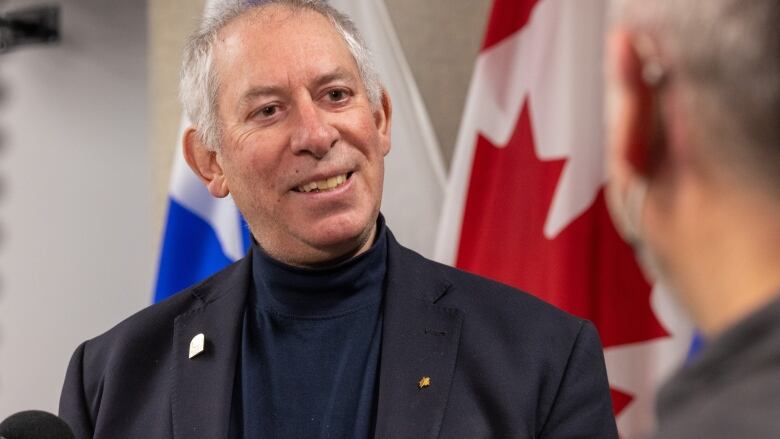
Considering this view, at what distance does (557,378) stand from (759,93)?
1085 mm

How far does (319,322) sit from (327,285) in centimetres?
7

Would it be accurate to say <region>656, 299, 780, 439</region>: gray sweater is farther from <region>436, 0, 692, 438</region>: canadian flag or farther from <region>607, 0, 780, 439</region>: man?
<region>436, 0, 692, 438</region>: canadian flag

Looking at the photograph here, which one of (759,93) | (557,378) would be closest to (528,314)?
(557,378)

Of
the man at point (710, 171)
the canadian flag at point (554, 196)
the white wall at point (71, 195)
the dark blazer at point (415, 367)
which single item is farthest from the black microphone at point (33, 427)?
the white wall at point (71, 195)

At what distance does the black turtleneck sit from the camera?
167 centimetres

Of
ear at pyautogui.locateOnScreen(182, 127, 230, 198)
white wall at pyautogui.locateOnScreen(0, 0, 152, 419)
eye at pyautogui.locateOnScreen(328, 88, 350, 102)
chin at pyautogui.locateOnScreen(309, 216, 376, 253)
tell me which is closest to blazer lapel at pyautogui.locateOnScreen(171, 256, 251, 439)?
ear at pyautogui.locateOnScreen(182, 127, 230, 198)

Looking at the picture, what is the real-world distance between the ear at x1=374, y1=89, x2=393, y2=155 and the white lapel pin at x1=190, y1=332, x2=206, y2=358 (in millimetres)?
475

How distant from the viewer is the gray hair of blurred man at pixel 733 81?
0.60 meters

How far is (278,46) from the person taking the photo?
1747 mm

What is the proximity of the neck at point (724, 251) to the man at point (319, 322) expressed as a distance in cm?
97

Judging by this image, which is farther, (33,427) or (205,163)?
(205,163)

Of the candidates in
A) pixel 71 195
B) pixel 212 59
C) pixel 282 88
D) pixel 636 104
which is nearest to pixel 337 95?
pixel 282 88

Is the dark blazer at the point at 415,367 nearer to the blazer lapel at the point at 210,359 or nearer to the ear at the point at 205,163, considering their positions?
the blazer lapel at the point at 210,359

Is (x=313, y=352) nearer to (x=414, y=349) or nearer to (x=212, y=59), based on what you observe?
(x=414, y=349)
